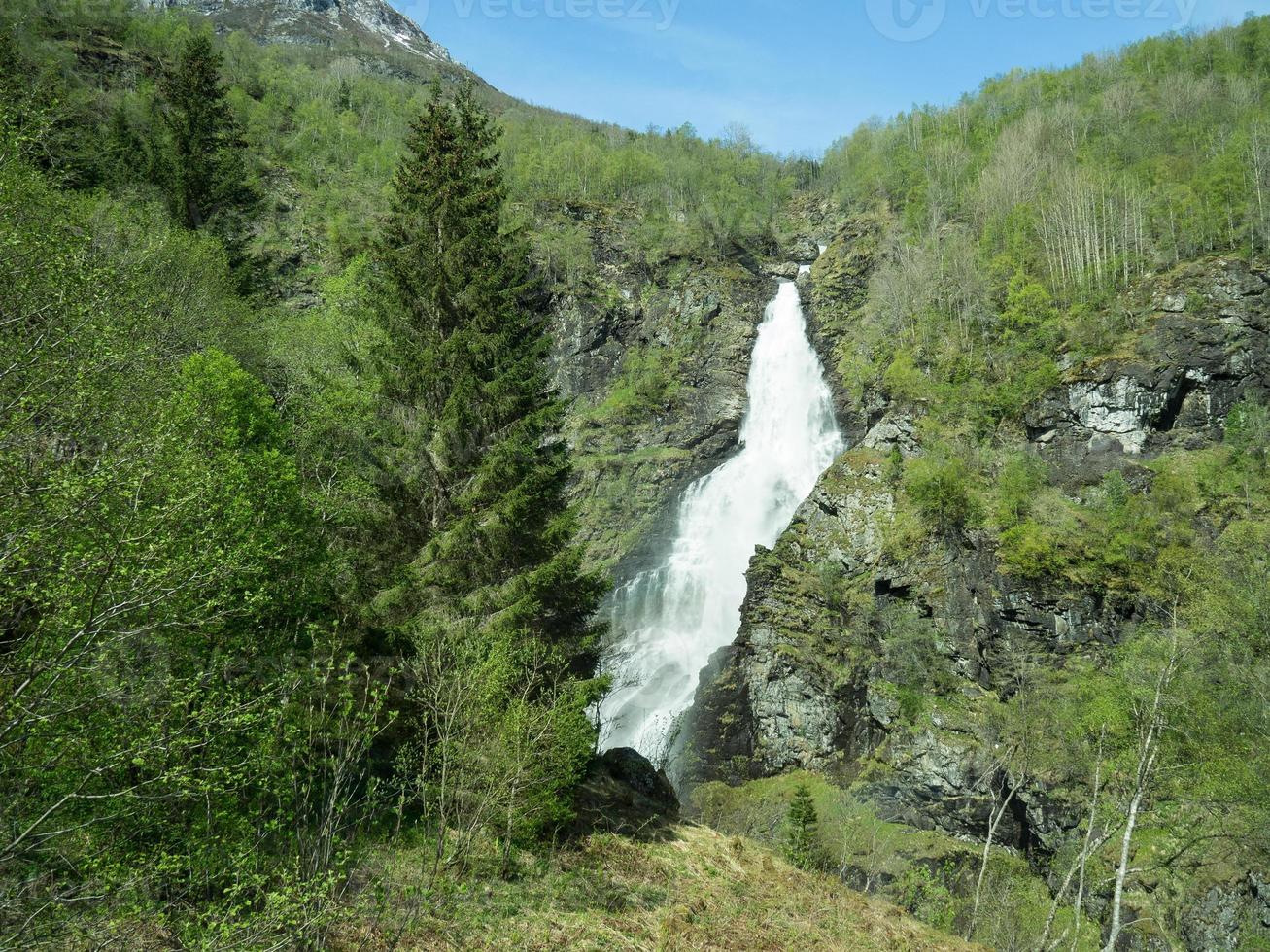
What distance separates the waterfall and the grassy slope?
1830 centimetres

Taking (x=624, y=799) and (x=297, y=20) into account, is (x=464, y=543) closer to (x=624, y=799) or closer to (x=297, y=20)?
(x=624, y=799)

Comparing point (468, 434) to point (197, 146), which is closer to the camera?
point (468, 434)

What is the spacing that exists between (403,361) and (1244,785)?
22280 mm

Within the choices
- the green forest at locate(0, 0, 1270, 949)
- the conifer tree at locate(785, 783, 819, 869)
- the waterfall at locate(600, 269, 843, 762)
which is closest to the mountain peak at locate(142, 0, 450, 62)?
the green forest at locate(0, 0, 1270, 949)

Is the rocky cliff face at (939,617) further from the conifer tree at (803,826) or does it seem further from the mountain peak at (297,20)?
the mountain peak at (297,20)

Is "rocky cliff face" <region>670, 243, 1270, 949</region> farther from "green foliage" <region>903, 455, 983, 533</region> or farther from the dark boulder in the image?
the dark boulder

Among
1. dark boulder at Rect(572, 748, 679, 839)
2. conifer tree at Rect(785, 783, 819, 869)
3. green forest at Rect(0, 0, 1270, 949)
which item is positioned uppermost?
green forest at Rect(0, 0, 1270, 949)

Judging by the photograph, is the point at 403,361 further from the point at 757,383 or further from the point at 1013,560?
the point at 757,383

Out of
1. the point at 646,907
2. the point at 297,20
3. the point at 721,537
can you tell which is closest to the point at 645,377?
the point at 721,537

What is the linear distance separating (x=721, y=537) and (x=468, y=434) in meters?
35.3

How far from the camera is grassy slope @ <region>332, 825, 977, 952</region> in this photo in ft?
26.8

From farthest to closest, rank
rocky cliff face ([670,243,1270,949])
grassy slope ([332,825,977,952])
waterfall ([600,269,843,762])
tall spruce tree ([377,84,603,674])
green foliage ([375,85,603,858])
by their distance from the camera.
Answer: waterfall ([600,269,843,762])
rocky cliff face ([670,243,1270,949])
tall spruce tree ([377,84,603,674])
green foliage ([375,85,603,858])
grassy slope ([332,825,977,952])

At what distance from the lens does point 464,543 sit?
14.0 m

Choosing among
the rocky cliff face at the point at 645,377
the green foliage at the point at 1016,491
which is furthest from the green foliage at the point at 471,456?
the rocky cliff face at the point at 645,377
